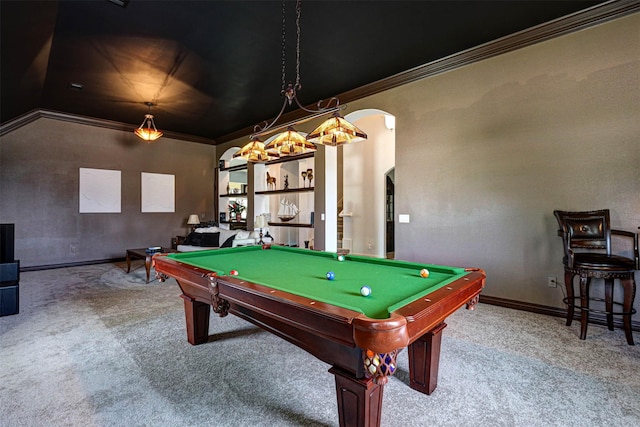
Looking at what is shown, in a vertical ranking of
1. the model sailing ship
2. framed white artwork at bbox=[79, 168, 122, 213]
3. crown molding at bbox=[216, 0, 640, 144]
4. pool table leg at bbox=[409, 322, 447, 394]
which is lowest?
pool table leg at bbox=[409, 322, 447, 394]

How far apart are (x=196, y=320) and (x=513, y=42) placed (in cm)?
424

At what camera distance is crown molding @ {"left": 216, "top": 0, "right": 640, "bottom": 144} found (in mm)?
2775

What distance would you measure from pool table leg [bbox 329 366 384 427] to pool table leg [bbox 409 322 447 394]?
649mm

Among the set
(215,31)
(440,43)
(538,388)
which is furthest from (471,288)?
(215,31)

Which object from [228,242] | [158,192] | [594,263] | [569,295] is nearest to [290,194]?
[228,242]

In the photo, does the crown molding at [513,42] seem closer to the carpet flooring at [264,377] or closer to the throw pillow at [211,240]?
the carpet flooring at [264,377]

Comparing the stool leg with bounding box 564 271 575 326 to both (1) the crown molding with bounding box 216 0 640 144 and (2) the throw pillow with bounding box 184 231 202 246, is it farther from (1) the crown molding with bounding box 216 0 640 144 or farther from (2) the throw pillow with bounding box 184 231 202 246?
(2) the throw pillow with bounding box 184 231 202 246

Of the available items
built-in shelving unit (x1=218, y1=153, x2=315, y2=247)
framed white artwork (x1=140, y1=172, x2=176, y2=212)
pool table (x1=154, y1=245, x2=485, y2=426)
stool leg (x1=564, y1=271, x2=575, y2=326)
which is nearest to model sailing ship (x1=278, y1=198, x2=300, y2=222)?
built-in shelving unit (x1=218, y1=153, x2=315, y2=247)

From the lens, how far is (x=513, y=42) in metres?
3.28

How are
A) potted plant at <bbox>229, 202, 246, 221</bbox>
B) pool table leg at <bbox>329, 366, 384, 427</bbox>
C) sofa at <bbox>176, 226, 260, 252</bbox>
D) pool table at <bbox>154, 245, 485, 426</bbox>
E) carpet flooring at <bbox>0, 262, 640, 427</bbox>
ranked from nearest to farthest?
pool table at <bbox>154, 245, 485, 426</bbox>
pool table leg at <bbox>329, 366, 384, 427</bbox>
carpet flooring at <bbox>0, 262, 640, 427</bbox>
sofa at <bbox>176, 226, 260, 252</bbox>
potted plant at <bbox>229, 202, 246, 221</bbox>

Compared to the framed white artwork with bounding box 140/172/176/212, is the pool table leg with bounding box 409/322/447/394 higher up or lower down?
lower down

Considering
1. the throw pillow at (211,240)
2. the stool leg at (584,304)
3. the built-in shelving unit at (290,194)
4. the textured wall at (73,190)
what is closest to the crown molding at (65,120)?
→ the textured wall at (73,190)

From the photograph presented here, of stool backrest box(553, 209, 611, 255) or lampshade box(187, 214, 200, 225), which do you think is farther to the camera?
lampshade box(187, 214, 200, 225)

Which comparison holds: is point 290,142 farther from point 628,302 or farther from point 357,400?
point 628,302
